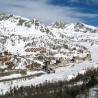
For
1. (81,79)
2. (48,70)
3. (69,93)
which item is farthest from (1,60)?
(69,93)

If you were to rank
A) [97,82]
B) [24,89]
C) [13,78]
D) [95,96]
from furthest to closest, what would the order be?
[13,78] → [97,82] → [24,89] → [95,96]

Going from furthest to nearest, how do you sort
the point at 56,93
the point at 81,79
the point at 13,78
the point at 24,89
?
the point at 13,78, the point at 81,79, the point at 24,89, the point at 56,93

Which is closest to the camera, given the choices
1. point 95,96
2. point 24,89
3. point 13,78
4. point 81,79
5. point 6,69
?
point 95,96

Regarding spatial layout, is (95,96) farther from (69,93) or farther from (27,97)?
(27,97)

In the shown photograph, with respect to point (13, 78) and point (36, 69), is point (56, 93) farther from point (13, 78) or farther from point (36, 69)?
point (36, 69)

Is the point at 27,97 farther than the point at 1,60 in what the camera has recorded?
No

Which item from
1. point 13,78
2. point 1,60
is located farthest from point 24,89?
point 1,60

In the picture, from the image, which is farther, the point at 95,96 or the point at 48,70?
the point at 48,70

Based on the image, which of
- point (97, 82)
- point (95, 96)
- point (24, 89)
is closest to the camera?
point (95, 96)
